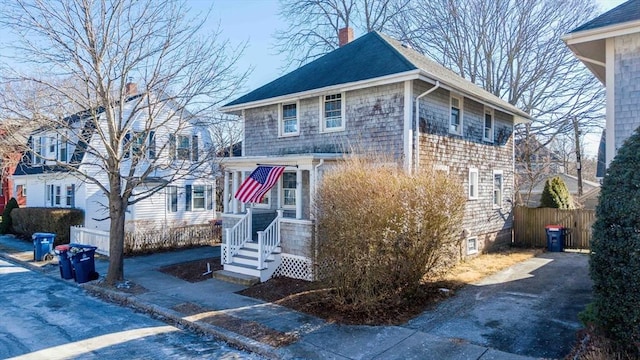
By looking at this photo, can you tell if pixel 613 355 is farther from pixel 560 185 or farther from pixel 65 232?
pixel 65 232

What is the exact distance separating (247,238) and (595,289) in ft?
30.1

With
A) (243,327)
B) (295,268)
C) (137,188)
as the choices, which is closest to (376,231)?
(243,327)

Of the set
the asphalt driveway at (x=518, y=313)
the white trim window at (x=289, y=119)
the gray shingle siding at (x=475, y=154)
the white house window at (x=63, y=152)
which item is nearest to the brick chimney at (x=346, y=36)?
the white trim window at (x=289, y=119)

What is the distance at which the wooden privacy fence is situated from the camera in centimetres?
1630

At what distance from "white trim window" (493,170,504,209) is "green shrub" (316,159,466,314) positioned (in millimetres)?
8173

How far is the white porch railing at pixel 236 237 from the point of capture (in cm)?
1197

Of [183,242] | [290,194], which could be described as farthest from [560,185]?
[183,242]

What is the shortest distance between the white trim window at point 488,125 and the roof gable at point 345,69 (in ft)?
16.1

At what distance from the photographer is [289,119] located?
1424 cm

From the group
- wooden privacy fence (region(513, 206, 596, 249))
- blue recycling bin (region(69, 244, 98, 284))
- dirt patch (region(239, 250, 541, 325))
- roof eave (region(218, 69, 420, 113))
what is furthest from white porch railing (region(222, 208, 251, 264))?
wooden privacy fence (region(513, 206, 596, 249))

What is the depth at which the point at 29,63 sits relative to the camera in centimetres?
1032

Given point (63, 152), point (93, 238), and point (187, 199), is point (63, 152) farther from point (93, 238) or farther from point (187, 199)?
point (93, 238)

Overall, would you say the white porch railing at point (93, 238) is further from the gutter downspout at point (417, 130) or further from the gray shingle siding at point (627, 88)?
the gray shingle siding at point (627, 88)

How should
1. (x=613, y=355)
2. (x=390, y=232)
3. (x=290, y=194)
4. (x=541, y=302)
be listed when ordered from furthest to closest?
(x=290, y=194)
(x=541, y=302)
(x=390, y=232)
(x=613, y=355)
